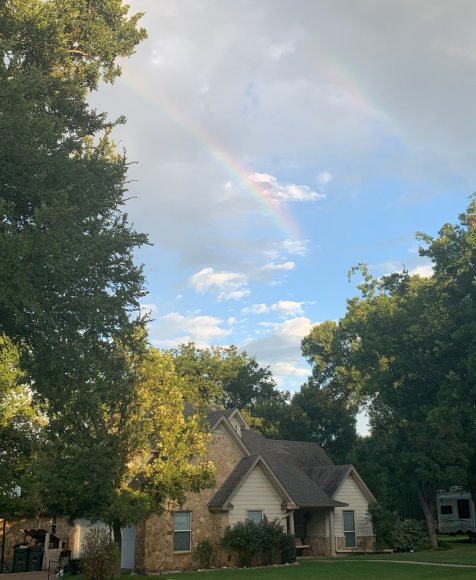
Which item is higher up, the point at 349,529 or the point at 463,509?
the point at 463,509

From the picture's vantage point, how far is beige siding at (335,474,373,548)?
125 feet

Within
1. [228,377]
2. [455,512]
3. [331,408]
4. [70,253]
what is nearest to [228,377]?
[228,377]

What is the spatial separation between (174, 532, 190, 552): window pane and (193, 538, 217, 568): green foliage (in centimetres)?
47

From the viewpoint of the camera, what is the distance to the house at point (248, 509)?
98.4 feet

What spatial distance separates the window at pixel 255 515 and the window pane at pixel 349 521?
7904mm

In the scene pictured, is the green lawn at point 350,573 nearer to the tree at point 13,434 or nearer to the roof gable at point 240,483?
the roof gable at point 240,483

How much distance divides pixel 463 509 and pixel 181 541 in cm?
3916

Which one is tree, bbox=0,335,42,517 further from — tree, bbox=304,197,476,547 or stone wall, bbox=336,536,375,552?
stone wall, bbox=336,536,375,552

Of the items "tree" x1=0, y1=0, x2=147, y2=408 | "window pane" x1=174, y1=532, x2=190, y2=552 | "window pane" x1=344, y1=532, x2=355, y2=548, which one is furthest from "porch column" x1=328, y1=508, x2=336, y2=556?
"tree" x1=0, y1=0, x2=147, y2=408

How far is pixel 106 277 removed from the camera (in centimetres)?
1911

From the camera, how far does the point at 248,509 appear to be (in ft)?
107

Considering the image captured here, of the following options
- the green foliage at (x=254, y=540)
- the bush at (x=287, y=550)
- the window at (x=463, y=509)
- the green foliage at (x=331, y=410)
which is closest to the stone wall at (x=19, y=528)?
the green foliage at (x=254, y=540)

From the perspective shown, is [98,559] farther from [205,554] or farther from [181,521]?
[205,554]

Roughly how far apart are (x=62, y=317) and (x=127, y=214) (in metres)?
4.69
